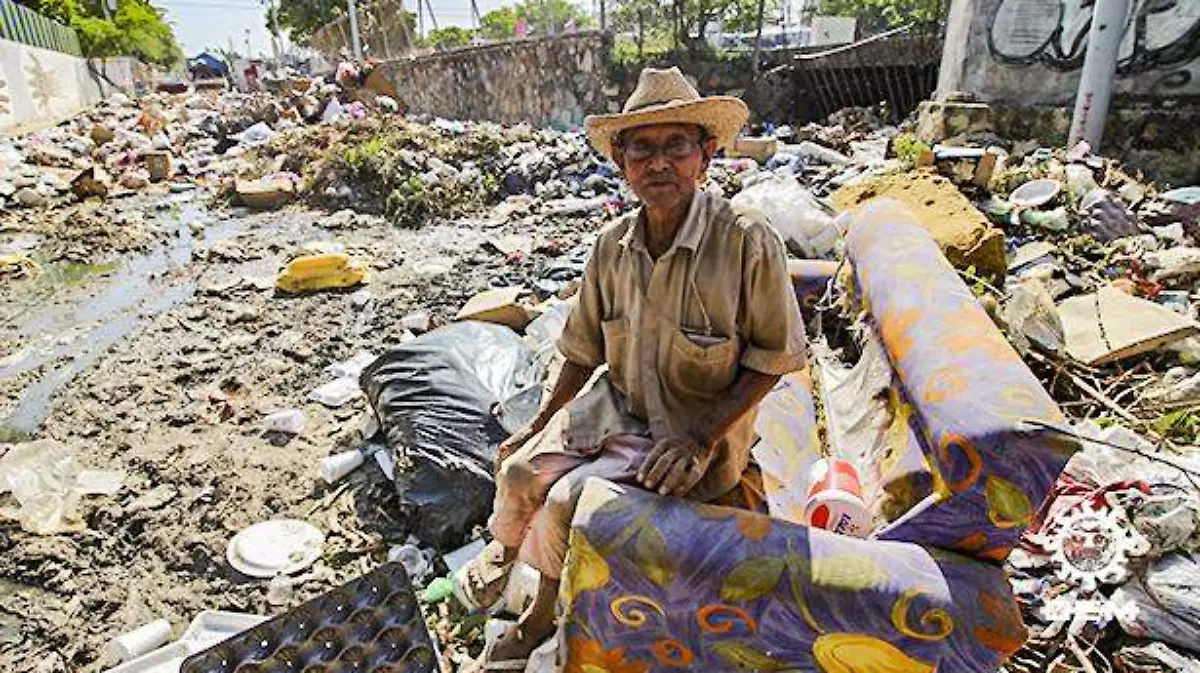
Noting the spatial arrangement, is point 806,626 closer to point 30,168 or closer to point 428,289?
point 428,289

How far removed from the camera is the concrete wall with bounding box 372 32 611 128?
1427cm

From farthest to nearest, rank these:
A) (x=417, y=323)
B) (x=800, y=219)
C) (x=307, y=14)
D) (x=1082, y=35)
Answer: (x=307, y=14)
(x=1082, y=35)
(x=417, y=323)
(x=800, y=219)

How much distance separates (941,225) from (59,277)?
749cm

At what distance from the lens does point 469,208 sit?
852 cm

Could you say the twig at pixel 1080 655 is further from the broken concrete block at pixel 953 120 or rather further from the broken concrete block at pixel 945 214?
the broken concrete block at pixel 953 120

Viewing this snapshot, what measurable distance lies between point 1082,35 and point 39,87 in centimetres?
1912

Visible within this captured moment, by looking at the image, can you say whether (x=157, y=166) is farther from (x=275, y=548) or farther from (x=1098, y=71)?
(x=1098, y=71)

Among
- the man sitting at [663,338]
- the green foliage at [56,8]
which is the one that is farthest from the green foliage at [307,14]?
the man sitting at [663,338]

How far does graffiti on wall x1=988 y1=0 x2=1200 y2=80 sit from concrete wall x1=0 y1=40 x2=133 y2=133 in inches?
641

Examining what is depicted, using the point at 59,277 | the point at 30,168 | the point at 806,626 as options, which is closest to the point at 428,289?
the point at 59,277

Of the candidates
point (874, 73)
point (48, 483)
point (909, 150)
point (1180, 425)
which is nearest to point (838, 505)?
point (1180, 425)

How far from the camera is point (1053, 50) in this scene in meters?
6.97

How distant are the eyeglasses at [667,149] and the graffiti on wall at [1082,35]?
703cm

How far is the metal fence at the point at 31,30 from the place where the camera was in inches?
586
